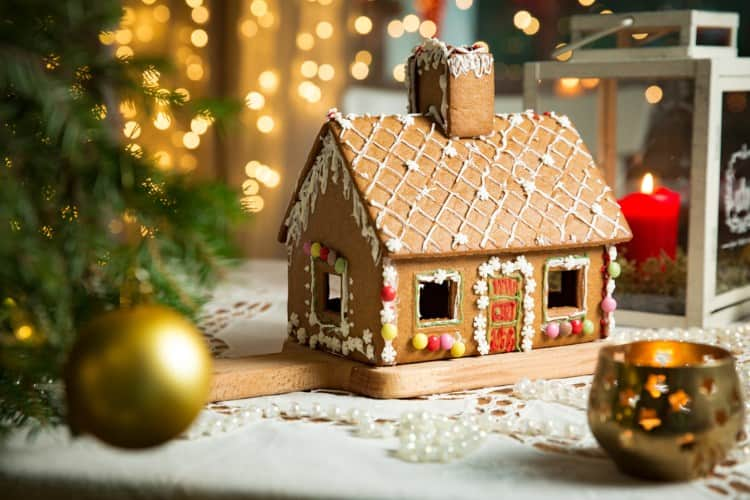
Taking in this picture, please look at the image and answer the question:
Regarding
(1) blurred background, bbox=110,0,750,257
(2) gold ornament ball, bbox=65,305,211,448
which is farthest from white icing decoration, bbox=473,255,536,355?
(1) blurred background, bbox=110,0,750,257

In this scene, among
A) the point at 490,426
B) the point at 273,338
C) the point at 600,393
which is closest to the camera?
the point at 600,393

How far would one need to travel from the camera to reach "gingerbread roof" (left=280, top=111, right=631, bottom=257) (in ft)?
4.11

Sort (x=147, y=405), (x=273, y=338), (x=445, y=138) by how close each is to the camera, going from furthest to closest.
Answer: (x=273, y=338) → (x=445, y=138) → (x=147, y=405)

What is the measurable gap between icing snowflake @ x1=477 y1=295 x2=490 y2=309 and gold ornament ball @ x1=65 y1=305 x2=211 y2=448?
54 cm

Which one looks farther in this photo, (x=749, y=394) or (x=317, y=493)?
(x=749, y=394)

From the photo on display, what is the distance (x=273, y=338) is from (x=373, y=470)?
25.7 inches

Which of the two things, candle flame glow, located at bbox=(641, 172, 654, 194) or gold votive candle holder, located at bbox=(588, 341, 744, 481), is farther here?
candle flame glow, located at bbox=(641, 172, 654, 194)

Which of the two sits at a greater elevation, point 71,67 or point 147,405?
point 71,67

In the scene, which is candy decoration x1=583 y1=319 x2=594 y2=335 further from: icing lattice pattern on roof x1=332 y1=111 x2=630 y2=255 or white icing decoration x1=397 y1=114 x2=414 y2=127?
white icing decoration x1=397 y1=114 x2=414 y2=127

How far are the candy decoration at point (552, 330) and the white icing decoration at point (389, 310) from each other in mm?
238

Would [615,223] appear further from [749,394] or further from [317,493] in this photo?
[317,493]

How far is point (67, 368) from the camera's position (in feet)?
2.73

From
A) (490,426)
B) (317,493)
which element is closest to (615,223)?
(490,426)

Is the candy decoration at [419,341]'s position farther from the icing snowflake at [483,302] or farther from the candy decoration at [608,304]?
the candy decoration at [608,304]
